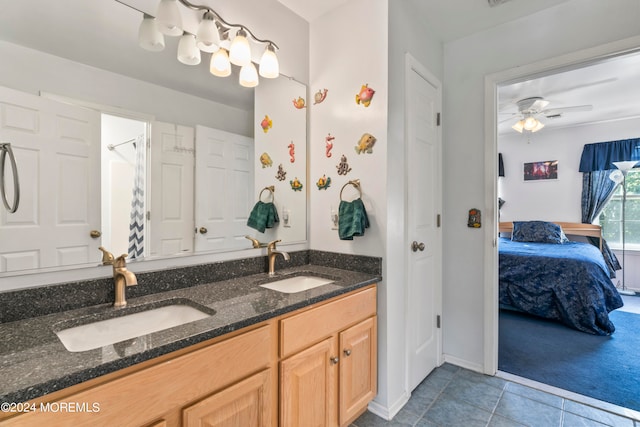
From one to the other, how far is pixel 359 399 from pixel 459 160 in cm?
180

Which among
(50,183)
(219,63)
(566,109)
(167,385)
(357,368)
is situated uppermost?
(566,109)

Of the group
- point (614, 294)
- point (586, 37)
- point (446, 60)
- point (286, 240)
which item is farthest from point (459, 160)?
point (614, 294)

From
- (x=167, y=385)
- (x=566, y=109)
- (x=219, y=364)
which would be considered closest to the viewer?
(x=167, y=385)

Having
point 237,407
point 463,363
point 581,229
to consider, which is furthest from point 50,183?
point 581,229

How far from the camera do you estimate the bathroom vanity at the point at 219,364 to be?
2.44ft

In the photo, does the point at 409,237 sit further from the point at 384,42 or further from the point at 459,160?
the point at 384,42

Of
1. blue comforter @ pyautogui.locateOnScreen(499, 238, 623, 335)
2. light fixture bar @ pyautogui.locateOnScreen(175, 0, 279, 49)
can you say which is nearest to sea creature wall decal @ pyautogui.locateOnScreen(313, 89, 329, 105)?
light fixture bar @ pyautogui.locateOnScreen(175, 0, 279, 49)

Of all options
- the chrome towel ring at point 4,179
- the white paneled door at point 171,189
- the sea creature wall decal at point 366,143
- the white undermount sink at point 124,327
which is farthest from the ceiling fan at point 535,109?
the chrome towel ring at point 4,179

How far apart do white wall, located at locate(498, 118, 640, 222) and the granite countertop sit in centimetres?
488

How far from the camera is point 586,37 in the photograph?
1.88 meters

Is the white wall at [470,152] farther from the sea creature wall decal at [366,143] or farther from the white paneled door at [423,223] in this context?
the sea creature wall decal at [366,143]

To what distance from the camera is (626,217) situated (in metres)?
4.53

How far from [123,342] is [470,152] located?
237 cm

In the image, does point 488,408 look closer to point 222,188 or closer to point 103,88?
point 222,188
